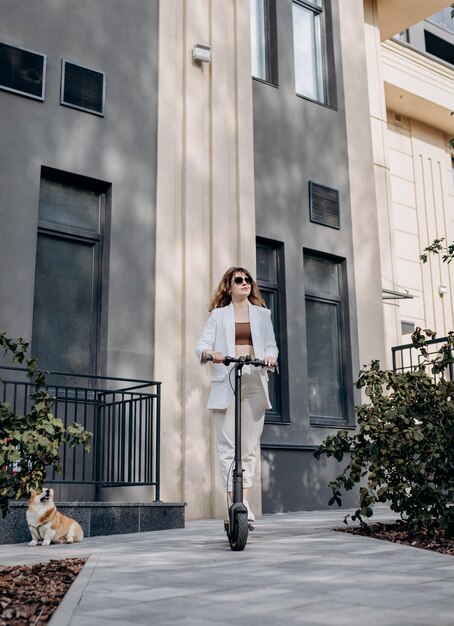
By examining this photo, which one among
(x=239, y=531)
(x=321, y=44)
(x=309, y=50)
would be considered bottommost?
(x=239, y=531)

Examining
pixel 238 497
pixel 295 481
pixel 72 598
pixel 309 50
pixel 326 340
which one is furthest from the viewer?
pixel 309 50

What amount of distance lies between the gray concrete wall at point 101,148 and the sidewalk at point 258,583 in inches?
123

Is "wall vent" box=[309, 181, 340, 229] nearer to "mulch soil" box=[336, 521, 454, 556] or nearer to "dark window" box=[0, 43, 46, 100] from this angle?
"dark window" box=[0, 43, 46, 100]

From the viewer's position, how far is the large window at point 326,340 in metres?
10.7

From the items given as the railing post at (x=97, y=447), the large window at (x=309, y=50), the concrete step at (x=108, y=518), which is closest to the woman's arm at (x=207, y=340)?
the concrete step at (x=108, y=518)

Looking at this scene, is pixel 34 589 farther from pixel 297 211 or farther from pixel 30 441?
pixel 297 211

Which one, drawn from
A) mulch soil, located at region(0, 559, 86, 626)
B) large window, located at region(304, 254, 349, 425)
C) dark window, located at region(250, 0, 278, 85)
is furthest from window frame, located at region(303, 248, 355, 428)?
mulch soil, located at region(0, 559, 86, 626)

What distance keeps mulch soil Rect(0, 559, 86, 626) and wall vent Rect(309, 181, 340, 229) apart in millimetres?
7252

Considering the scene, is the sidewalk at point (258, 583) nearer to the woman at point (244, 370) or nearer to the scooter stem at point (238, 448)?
the scooter stem at point (238, 448)

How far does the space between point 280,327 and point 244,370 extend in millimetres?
4998

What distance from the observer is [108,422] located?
25.7 feet

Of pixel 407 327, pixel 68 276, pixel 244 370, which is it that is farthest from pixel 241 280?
pixel 407 327

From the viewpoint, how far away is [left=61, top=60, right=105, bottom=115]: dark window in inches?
337

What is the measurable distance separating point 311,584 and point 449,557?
1.36 meters
